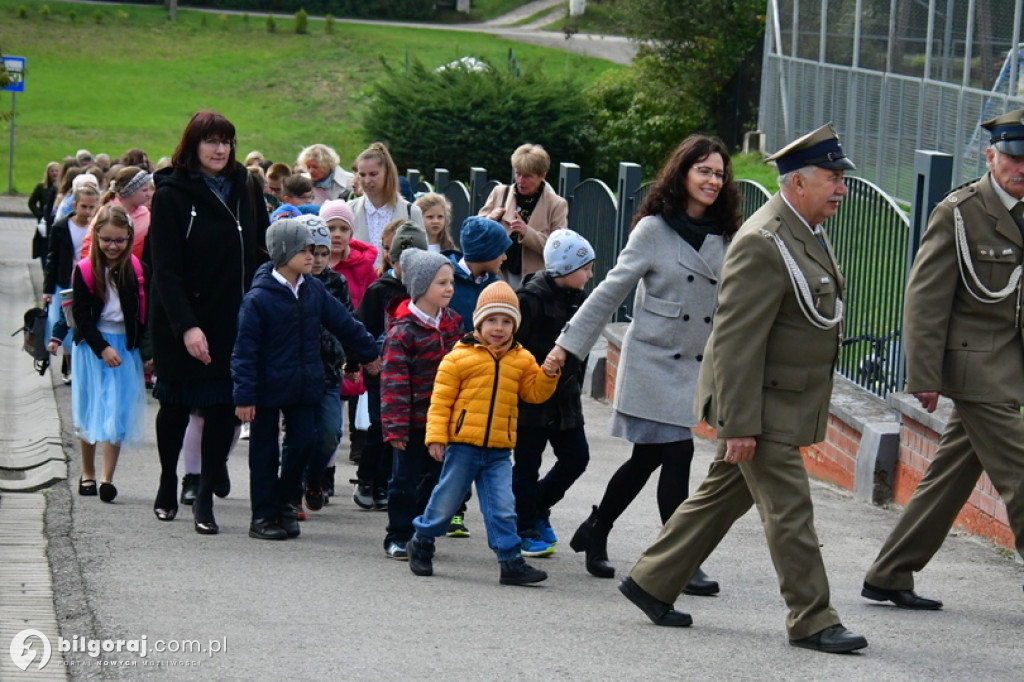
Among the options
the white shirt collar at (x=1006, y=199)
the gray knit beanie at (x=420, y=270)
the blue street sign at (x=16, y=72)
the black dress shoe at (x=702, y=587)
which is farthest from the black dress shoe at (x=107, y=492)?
the blue street sign at (x=16, y=72)

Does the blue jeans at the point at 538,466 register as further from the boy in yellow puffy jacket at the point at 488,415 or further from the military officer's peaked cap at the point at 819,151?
the military officer's peaked cap at the point at 819,151

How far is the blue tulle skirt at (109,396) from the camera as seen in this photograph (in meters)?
8.64

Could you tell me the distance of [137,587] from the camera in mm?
6422

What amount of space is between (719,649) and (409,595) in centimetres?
141

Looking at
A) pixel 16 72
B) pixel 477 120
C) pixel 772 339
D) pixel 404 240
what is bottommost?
pixel 772 339

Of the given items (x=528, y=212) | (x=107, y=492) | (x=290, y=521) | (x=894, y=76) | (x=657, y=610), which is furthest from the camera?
(x=894, y=76)

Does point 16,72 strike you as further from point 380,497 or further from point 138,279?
point 380,497

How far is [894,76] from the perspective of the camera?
70.6 feet

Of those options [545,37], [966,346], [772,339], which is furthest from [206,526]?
[545,37]

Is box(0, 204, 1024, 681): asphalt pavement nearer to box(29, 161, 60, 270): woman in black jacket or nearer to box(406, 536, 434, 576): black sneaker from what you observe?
box(406, 536, 434, 576): black sneaker

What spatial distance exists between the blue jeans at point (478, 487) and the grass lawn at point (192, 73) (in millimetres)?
37673

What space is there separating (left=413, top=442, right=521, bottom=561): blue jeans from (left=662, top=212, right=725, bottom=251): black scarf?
1.22 m

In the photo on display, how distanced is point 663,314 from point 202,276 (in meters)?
2.41

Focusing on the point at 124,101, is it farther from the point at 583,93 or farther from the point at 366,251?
the point at 366,251
